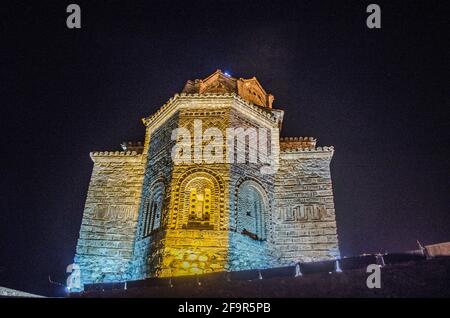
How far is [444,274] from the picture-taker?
6742 millimetres

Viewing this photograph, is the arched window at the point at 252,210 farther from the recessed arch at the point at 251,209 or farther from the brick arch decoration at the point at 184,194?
the brick arch decoration at the point at 184,194

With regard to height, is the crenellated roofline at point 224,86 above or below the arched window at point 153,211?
above

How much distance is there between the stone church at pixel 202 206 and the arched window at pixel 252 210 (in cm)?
3

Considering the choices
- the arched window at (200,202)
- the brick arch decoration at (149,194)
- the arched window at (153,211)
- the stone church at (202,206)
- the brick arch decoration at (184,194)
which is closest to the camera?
the stone church at (202,206)

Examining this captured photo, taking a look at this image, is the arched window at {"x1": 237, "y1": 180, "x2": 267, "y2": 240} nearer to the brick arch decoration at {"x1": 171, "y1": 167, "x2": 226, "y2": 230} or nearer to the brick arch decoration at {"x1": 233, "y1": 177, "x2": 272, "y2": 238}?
the brick arch decoration at {"x1": 233, "y1": 177, "x2": 272, "y2": 238}

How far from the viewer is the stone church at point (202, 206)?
1078cm

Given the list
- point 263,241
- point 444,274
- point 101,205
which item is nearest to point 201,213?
point 263,241

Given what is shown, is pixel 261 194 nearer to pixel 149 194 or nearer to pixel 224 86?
pixel 149 194

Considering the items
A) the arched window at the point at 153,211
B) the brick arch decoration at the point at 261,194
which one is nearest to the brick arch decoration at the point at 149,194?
the arched window at the point at 153,211

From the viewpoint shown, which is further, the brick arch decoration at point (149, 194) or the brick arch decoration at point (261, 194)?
the brick arch decoration at point (149, 194)

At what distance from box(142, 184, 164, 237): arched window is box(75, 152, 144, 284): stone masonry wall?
0.60 m

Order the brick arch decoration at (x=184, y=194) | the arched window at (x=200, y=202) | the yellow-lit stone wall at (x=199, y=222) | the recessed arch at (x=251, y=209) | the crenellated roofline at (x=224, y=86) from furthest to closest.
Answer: the crenellated roofline at (x=224, y=86), the recessed arch at (x=251, y=209), the arched window at (x=200, y=202), the brick arch decoration at (x=184, y=194), the yellow-lit stone wall at (x=199, y=222)
